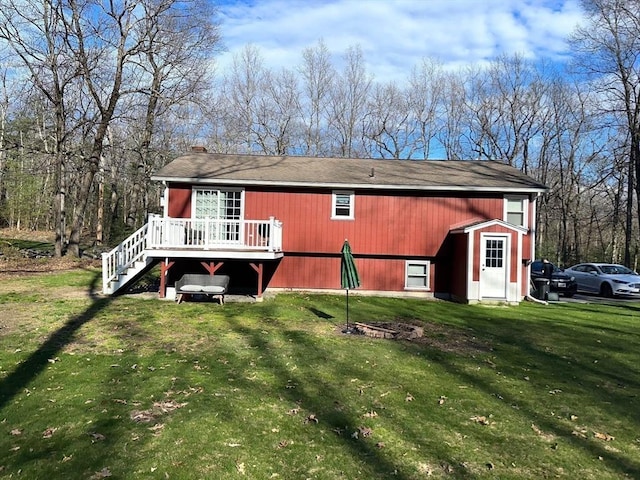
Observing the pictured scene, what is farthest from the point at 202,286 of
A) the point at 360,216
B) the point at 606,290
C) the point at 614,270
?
the point at 614,270

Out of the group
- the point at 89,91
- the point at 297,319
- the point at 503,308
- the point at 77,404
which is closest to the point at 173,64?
the point at 89,91

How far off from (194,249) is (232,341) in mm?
4808

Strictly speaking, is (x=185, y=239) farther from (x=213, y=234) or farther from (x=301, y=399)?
(x=301, y=399)

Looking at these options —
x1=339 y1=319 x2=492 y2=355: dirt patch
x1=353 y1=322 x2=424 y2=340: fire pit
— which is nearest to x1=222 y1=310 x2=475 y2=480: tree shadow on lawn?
x1=353 y1=322 x2=424 y2=340: fire pit

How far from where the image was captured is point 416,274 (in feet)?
49.2

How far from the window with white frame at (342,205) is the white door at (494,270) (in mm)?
4582

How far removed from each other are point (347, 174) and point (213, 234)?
5.31 m

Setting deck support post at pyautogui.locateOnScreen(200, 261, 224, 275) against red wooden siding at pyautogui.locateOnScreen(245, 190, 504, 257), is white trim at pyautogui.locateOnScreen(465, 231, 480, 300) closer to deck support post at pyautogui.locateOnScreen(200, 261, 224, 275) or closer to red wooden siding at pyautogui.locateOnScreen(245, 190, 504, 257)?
red wooden siding at pyautogui.locateOnScreen(245, 190, 504, 257)

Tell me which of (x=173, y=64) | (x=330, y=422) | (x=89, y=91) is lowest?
(x=330, y=422)

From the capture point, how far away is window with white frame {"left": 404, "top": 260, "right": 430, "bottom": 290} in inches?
589

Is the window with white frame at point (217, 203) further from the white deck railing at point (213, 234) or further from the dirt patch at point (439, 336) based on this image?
the dirt patch at point (439, 336)

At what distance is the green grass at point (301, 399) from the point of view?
12.7 ft

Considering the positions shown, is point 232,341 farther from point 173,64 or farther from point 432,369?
point 173,64

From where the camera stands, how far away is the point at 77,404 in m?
4.95
